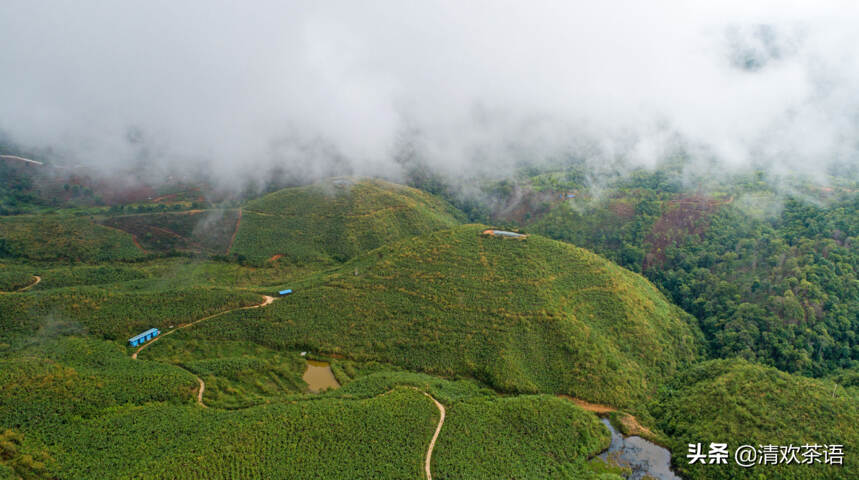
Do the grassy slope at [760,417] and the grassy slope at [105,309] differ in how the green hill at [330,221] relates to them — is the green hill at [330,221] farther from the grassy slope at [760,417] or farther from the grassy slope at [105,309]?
the grassy slope at [760,417]

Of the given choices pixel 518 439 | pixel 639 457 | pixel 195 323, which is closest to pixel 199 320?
pixel 195 323

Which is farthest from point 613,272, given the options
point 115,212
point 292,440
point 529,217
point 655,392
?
point 115,212

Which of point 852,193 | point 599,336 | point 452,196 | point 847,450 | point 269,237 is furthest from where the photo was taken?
point 452,196

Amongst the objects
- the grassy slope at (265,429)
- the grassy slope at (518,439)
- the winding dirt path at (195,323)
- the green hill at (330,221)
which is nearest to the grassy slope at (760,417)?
the grassy slope at (518,439)

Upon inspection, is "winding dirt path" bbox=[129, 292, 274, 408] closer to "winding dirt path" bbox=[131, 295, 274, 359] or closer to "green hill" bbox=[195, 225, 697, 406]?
"winding dirt path" bbox=[131, 295, 274, 359]

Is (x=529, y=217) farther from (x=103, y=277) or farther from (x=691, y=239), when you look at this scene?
(x=103, y=277)

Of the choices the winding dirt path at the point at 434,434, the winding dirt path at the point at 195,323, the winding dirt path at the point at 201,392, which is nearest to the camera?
the winding dirt path at the point at 434,434

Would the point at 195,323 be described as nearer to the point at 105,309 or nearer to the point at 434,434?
the point at 105,309
